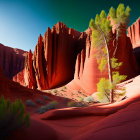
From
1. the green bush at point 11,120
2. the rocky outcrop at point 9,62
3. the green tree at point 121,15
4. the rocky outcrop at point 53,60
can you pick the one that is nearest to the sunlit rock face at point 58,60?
the rocky outcrop at point 53,60

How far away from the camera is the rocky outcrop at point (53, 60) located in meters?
18.9

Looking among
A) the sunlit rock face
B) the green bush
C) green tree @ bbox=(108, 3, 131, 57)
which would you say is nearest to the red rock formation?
the sunlit rock face

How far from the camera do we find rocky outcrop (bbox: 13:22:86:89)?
18.9 metres

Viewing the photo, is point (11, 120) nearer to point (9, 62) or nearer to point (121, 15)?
point (121, 15)

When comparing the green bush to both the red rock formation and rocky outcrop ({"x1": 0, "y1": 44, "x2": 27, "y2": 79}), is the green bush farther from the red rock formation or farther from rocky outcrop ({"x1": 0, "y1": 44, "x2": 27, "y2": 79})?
rocky outcrop ({"x1": 0, "y1": 44, "x2": 27, "y2": 79})

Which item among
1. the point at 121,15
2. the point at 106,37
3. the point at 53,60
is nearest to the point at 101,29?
the point at 106,37

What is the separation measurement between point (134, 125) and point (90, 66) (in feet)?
39.5

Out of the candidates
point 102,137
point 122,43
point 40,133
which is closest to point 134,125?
point 102,137

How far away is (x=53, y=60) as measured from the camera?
20.0 meters

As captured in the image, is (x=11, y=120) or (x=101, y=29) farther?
(x=101, y=29)

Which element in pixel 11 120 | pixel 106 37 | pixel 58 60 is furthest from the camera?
pixel 58 60

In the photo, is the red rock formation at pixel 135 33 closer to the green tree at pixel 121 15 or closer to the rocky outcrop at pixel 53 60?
the rocky outcrop at pixel 53 60

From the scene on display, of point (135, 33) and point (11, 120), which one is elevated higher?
point (135, 33)

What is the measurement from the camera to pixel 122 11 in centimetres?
645
